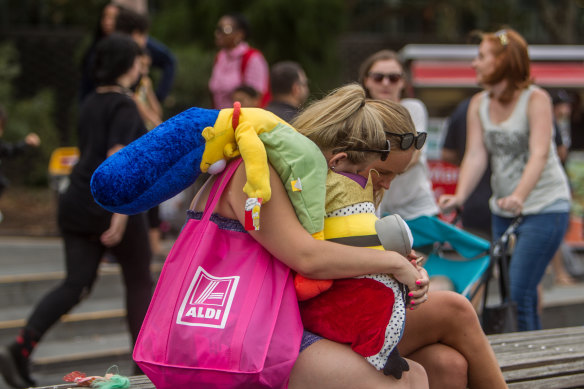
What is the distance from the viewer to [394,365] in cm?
212

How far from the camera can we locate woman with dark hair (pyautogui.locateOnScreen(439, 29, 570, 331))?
401 cm

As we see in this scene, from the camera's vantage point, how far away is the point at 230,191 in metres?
2.11

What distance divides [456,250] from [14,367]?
7.69 feet

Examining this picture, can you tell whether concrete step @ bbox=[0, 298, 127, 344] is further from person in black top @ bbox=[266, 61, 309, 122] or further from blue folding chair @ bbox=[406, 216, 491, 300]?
blue folding chair @ bbox=[406, 216, 491, 300]

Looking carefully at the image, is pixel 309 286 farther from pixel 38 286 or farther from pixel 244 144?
pixel 38 286

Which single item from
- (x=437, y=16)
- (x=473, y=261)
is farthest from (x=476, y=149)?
(x=437, y=16)

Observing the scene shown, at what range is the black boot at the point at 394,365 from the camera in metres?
2.12

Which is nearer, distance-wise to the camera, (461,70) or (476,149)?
(476,149)

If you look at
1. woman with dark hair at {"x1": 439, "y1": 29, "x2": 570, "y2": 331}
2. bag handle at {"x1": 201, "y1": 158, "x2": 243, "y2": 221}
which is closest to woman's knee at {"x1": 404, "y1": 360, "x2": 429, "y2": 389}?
bag handle at {"x1": 201, "y1": 158, "x2": 243, "y2": 221}

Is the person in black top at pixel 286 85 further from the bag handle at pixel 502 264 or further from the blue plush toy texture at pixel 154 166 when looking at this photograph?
the blue plush toy texture at pixel 154 166

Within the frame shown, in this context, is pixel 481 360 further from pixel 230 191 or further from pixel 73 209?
pixel 73 209

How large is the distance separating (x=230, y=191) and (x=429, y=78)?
280 inches

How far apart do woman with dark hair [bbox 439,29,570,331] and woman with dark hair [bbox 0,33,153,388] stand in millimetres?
1657

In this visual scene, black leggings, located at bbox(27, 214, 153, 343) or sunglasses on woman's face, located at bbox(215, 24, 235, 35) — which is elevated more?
sunglasses on woman's face, located at bbox(215, 24, 235, 35)
